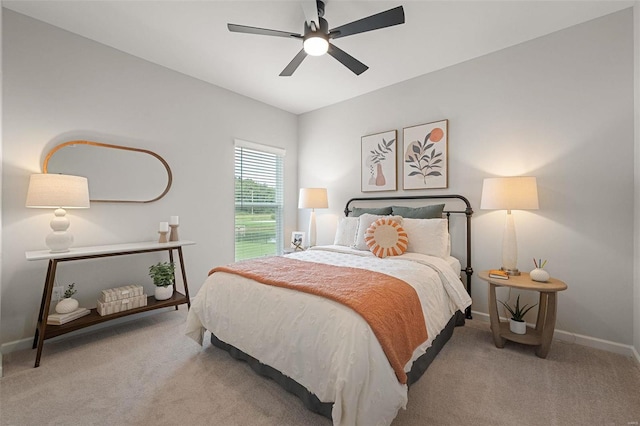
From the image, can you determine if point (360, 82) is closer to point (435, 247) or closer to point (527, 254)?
point (435, 247)

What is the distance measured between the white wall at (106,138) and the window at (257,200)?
16 cm

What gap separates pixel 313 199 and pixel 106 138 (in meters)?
2.38

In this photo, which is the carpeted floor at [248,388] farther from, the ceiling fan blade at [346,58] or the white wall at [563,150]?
the ceiling fan blade at [346,58]

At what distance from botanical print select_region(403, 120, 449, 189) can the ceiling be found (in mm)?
680

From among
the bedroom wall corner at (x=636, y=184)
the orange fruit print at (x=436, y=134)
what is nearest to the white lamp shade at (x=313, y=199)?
the orange fruit print at (x=436, y=134)

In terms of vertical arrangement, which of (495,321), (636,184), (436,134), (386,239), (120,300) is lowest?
(495,321)

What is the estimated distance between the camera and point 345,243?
3.32m

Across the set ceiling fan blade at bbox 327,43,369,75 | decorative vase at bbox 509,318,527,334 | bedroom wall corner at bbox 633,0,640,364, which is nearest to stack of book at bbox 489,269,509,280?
decorative vase at bbox 509,318,527,334

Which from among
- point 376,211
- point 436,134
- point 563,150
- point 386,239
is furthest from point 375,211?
point 563,150

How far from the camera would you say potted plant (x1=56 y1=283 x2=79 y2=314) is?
225 cm

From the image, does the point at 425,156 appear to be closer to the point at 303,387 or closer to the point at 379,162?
the point at 379,162

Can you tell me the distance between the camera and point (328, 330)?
1.46 metres

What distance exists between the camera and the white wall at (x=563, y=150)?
88.4 inches

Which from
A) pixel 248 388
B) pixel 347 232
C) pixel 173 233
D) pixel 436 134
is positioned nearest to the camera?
pixel 248 388
